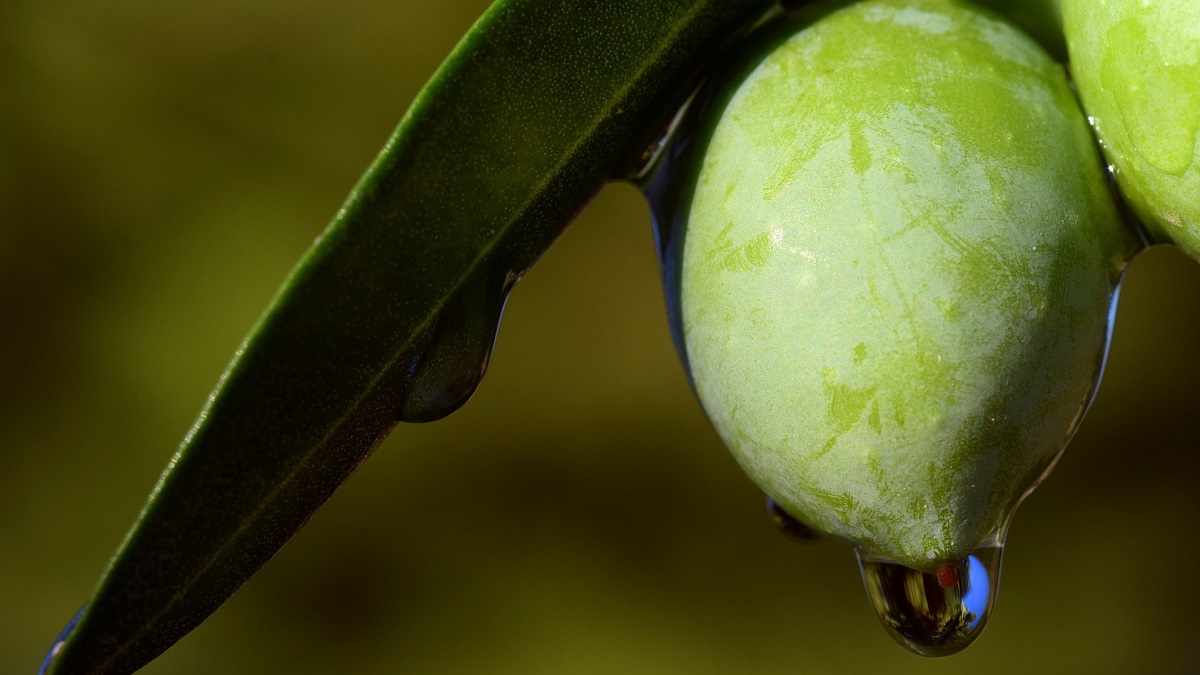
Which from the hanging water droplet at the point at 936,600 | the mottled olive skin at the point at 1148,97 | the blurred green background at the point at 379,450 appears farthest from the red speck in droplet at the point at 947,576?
the blurred green background at the point at 379,450

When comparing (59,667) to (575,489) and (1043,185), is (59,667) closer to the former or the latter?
(1043,185)

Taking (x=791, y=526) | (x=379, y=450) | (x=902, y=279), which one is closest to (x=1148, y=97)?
(x=902, y=279)

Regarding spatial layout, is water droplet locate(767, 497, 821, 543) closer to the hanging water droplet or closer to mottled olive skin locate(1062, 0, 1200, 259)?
the hanging water droplet

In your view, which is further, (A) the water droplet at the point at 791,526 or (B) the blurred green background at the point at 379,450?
(B) the blurred green background at the point at 379,450

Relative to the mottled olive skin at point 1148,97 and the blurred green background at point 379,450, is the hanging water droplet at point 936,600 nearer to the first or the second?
the mottled olive skin at point 1148,97

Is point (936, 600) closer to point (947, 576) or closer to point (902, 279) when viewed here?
point (947, 576)

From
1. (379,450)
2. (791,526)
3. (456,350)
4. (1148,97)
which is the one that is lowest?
(379,450)

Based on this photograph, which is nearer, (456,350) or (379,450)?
(456,350)
